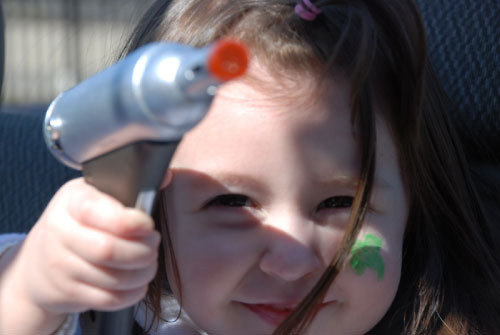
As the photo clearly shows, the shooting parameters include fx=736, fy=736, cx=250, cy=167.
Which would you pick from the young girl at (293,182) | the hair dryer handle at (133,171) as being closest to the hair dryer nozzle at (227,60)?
the hair dryer handle at (133,171)

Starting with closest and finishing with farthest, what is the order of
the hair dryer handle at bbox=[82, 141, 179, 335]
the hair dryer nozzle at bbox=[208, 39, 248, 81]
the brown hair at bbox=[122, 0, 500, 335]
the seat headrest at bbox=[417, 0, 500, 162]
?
the hair dryer nozzle at bbox=[208, 39, 248, 81] → the hair dryer handle at bbox=[82, 141, 179, 335] → the brown hair at bbox=[122, 0, 500, 335] → the seat headrest at bbox=[417, 0, 500, 162]

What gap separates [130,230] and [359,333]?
45 centimetres

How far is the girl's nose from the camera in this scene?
0.82 m

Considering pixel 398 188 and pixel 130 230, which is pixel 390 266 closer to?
pixel 398 188

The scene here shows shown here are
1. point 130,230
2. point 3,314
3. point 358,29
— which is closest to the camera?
point 130,230

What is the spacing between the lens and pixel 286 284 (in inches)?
33.9

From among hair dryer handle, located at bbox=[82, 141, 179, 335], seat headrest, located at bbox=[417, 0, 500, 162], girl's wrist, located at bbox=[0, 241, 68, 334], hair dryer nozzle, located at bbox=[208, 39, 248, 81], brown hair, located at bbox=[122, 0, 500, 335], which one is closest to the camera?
hair dryer nozzle, located at bbox=[208, 39, 248, 81]

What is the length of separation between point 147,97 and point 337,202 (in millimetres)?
413

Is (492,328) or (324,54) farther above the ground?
(324,54)

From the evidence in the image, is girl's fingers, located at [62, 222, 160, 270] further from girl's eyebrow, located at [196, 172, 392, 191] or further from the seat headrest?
the seat headrest

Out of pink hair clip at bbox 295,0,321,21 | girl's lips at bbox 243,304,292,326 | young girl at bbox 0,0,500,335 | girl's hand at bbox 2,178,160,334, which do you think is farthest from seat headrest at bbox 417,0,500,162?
girl's hand at bbox 2,178,160,334

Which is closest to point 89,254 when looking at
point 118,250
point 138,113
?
point 118,250

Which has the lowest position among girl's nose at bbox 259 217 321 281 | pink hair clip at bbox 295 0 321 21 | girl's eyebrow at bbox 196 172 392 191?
girl's nose at bbox 259 217 321 281

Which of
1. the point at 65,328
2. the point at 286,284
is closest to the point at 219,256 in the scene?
the point at 286,284
